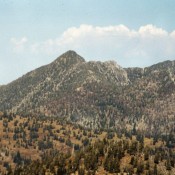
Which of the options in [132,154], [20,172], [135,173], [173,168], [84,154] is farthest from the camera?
[20,172]

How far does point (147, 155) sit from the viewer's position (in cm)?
14912

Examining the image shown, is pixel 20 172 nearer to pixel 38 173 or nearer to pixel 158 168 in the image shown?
pixel 38 173

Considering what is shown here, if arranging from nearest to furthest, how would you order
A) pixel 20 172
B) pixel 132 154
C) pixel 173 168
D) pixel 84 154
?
pixel 173 168, pixel 132 154, pixel 84 154, pixel 20 172

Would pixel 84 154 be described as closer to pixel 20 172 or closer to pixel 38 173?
pixel 38 173

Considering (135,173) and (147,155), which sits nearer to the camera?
(135,173)

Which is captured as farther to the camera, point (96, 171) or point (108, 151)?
point (108, 151)

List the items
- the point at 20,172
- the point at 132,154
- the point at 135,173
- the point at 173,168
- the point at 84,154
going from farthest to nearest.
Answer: the point at 20,172
the point at 84,154
the point at 132,154
the point at 173,168
the point at 135,173

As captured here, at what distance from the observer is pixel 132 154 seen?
15200cm

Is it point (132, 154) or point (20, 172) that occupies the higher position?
point (132, 154)

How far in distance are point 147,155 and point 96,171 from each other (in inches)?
957

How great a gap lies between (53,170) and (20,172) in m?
33.3

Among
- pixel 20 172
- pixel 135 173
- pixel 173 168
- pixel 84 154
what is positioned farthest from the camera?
pixel 20 172

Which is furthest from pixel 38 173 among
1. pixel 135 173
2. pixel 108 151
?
pixel 135 173

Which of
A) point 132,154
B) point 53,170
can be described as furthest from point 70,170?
point 132,154
